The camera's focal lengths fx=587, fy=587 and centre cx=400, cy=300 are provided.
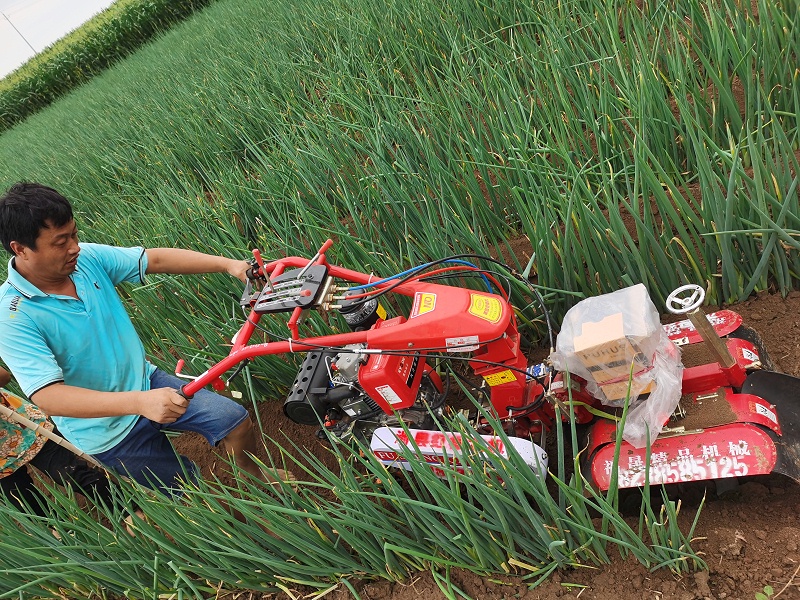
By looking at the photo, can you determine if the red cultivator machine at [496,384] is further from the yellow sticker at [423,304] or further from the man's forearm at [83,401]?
the man's forearm at [83,401]

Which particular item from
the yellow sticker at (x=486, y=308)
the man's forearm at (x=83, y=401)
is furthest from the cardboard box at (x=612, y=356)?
the man's forearm at (x=83, y=401)

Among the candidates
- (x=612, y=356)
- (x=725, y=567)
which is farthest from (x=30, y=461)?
(x=725, y=567)

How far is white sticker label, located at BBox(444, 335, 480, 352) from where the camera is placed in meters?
1.48

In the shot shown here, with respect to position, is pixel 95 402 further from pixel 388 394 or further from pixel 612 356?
pixel 612 356

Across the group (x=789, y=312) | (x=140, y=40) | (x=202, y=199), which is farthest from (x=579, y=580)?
(x=140, y=40)

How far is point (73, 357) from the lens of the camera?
6.26 ft

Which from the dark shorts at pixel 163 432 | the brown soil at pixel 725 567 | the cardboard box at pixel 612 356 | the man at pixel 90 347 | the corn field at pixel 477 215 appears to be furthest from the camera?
the dark shorts at pixel 163 432

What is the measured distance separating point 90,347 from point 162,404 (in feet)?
1.45

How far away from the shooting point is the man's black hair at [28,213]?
166 centimetres

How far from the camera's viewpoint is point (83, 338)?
1.92 metres

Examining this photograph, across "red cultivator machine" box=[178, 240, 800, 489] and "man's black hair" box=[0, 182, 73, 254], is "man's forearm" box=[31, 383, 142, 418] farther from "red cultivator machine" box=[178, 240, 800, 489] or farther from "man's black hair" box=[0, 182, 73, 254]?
"man's black hair" box=[0, 182, 73, 254]

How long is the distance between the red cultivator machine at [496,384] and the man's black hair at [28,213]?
59cm

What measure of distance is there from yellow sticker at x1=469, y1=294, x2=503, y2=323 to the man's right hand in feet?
2.91

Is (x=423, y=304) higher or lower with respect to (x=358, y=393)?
higher
